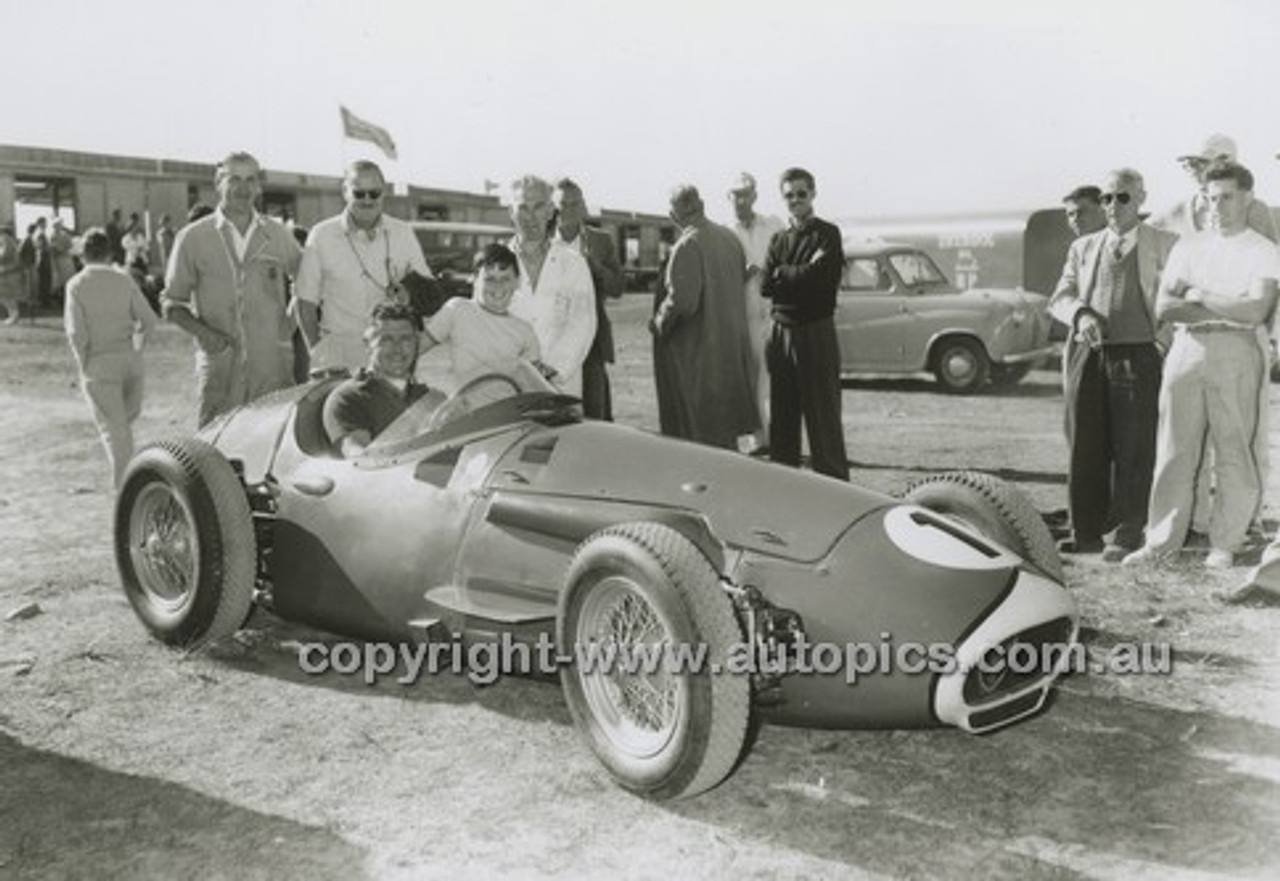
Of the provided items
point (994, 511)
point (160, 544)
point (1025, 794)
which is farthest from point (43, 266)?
point (1025, 794)

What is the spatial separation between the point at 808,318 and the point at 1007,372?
7276mm

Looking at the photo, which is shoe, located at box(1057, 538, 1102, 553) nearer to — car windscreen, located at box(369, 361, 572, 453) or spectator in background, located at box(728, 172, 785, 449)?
spectator in background, located at box(728, 172, 785, 449)

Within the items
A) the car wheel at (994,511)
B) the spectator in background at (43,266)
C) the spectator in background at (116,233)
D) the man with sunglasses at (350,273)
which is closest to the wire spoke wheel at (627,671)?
the car wheel at (994,511)

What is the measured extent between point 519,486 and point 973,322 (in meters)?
10.7

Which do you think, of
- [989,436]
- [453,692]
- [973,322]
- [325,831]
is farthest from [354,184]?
[973,322]

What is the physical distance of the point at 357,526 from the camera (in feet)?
14.7

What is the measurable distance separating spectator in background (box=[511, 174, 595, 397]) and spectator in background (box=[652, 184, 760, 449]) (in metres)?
1.27

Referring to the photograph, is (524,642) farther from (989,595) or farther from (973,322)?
(973,322)

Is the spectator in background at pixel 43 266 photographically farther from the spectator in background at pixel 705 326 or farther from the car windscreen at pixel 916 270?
the spectator in background at pixel 705 326

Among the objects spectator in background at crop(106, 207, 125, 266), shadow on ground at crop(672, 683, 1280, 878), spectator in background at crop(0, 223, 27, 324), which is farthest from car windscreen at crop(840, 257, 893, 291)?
spectator in background at crop(106, 207, 125, 266)

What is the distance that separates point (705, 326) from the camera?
7.61 meters

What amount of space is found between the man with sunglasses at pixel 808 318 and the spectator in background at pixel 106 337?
3.69m

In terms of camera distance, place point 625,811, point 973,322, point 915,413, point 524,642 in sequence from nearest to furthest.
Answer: point 625,811, point 524,642, point 915,413, point 973,322

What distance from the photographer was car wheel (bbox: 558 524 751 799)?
10.9 feet
